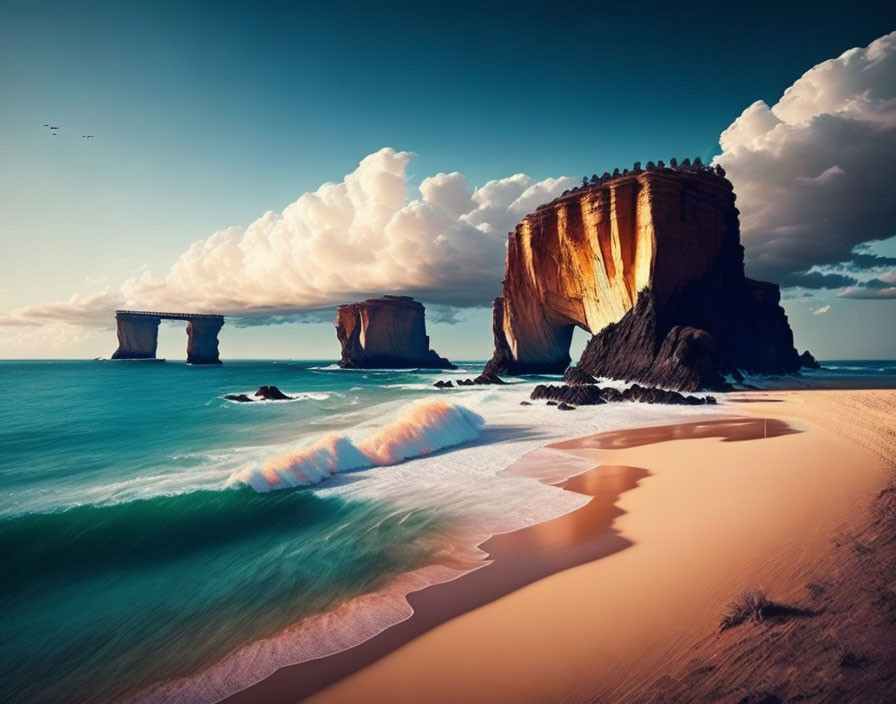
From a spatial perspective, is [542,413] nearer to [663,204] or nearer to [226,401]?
[226,401]

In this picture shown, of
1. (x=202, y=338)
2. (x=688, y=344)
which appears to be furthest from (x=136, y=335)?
(x=688, y=344)

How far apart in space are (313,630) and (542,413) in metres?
16.1

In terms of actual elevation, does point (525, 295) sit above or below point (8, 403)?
above

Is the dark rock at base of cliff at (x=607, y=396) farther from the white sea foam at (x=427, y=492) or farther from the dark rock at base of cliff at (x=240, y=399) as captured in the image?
the dark rock at base of cliff at (x=240, y=399)

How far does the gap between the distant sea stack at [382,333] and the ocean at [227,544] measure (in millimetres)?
83540

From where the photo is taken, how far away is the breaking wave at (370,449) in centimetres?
875

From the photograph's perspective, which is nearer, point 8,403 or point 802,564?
point 802,564

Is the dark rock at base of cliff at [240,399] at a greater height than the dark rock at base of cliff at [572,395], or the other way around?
the dark rock at base of cliff at [572,395]

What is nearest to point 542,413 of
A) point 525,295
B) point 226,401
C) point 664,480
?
point 664,480

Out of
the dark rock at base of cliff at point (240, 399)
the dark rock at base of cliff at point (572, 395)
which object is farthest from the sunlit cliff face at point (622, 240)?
the dark rock at base of cliff at point (240, 399)

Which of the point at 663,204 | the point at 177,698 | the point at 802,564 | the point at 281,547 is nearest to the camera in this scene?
the point at 177,698

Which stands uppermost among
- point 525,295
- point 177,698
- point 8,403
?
point 525,295

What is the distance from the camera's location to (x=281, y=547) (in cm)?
585

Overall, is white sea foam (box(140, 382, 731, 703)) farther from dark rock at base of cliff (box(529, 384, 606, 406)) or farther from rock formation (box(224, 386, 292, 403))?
rock formation (box(224, 386, 292, 403))
